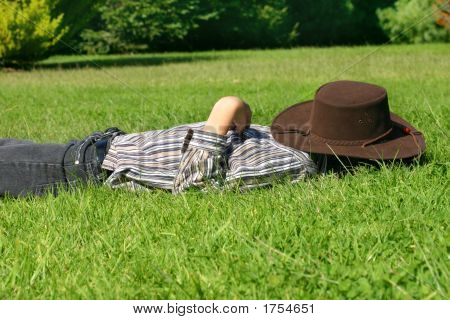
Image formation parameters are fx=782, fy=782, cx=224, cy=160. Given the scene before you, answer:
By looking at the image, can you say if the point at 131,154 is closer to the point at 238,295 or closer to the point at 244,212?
the point at 244,212

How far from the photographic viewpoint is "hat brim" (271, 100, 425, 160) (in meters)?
3.81

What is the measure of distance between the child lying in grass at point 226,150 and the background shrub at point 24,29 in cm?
1173

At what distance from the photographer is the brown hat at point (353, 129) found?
3797 millimetres

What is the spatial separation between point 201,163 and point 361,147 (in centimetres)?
79

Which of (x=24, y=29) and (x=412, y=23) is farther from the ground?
(x=24, y=29)

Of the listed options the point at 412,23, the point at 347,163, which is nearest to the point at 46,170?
the point at 347,163

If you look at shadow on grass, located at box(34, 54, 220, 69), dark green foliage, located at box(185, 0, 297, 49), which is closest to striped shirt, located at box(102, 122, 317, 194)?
shadow on grass, located at box(34, 54, 220, 69)

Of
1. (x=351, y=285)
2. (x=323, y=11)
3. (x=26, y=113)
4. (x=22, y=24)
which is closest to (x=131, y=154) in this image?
(x=351, y=285)

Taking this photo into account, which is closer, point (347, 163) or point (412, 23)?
point (347, 163)

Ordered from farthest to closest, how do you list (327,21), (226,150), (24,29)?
(327,21), (24,29), (226,150)

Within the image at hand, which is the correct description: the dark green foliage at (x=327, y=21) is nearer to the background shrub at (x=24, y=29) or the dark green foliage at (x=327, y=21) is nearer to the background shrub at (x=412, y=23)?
the background shrub at (x=412, y=23)

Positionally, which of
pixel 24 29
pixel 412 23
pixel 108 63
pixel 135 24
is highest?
pixel 24 29

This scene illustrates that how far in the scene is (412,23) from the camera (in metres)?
29.0

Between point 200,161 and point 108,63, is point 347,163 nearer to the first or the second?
point 200,161
